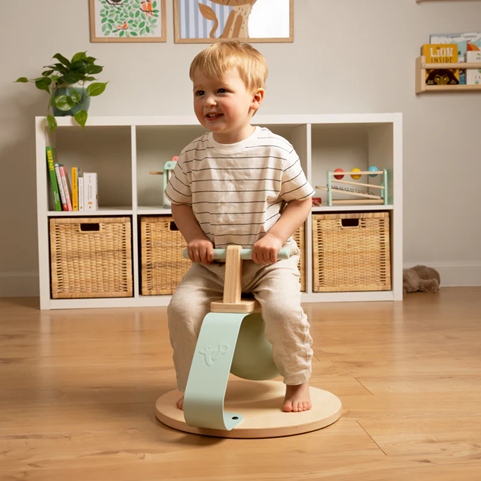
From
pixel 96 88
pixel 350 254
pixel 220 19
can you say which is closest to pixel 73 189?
pixel 96 88

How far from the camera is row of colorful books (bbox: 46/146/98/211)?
2.87 meters

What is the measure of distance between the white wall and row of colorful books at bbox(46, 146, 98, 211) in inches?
15.6

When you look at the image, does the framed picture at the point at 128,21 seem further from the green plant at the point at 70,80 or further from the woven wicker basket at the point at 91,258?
the woven wicker basket at the point at 91,258

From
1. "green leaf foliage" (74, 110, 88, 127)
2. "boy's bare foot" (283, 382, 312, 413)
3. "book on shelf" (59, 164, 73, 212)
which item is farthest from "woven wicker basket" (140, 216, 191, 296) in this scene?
"boy's bare foot" (283, 382, 312, 413)

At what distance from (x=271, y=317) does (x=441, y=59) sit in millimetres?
2203

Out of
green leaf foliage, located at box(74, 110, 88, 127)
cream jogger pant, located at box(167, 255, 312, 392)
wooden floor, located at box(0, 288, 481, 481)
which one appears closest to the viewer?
wooden floor, located at box(0, 288, 481, 481)

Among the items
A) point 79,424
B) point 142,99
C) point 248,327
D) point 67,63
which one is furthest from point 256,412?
point 142,99

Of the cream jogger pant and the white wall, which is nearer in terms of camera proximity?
the cream jogger pant

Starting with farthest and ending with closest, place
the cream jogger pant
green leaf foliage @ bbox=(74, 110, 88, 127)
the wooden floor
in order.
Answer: green leaf foliage @ bbox=(74, 110, 88, 127) → the cream jogger pant → the wooden floor

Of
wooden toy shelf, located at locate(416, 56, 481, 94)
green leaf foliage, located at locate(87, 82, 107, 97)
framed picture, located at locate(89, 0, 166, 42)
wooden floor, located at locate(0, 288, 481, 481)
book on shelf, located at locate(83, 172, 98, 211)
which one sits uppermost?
framed picture, located at locate(89, 0, 166, 42)

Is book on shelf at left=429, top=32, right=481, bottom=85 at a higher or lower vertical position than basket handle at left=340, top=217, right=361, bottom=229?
higher

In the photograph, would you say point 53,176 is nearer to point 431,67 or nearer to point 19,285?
point 19,285

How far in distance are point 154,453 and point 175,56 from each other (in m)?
2.27

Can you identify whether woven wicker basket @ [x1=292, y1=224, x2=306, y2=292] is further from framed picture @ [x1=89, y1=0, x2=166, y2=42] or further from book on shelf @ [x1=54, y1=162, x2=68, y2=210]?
framed picture @ [x1=89, y1=0, x2=166, y2=42]
